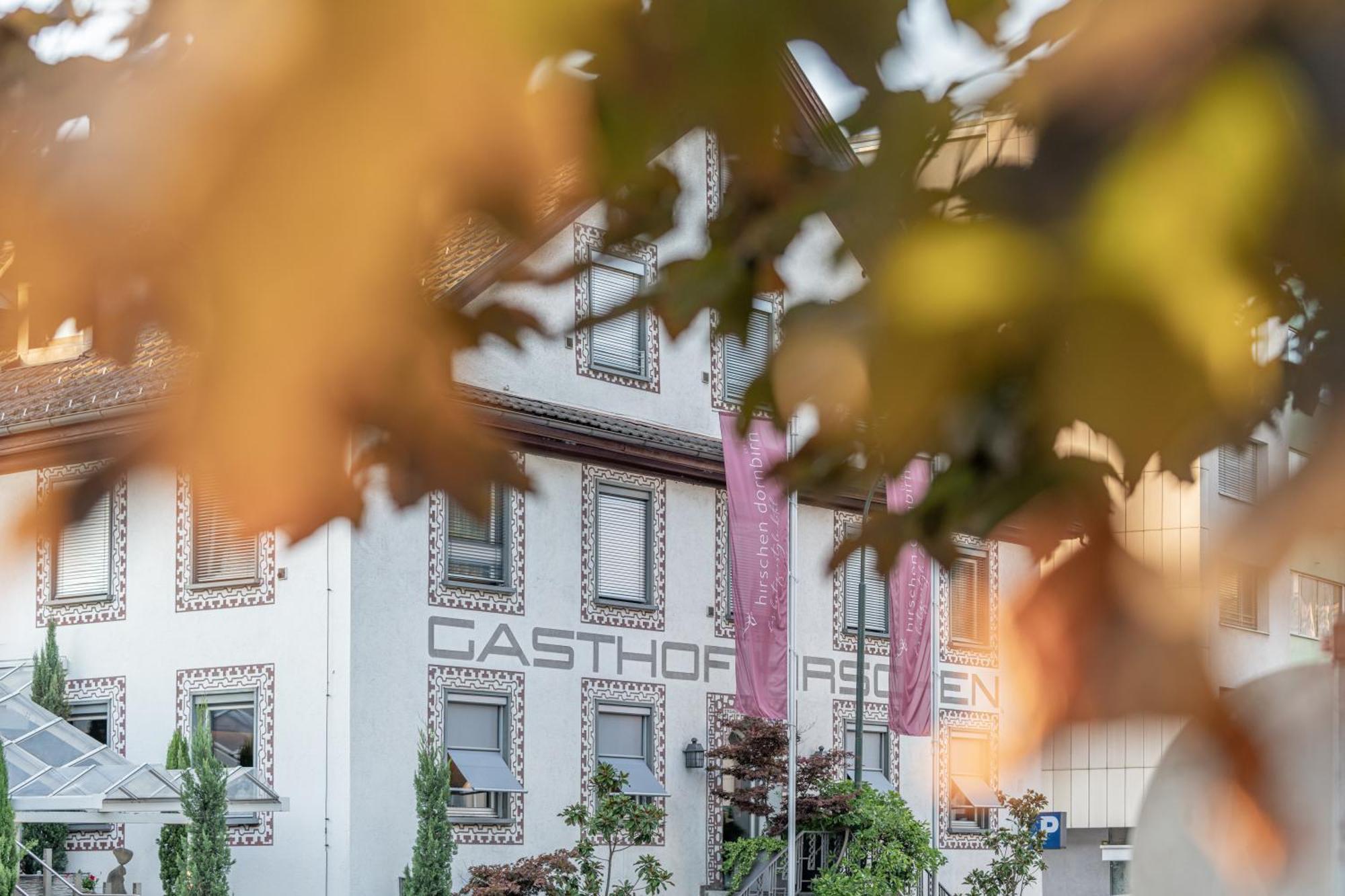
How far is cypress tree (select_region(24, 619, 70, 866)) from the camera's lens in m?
17.4

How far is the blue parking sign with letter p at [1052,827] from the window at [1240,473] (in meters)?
21.5

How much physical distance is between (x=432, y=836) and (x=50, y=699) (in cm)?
430

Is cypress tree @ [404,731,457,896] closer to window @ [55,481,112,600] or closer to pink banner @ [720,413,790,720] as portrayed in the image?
pink banner @ [720,413,790,720]

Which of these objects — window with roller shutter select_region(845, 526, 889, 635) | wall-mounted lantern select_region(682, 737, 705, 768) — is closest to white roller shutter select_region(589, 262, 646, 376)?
wall-mounted lantern select_region(682, 737, 705, 768)

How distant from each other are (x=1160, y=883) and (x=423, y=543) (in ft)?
53.4

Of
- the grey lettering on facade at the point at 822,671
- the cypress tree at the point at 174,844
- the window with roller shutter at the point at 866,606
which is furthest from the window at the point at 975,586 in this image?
the grey lettering on facade at the point at 822,671

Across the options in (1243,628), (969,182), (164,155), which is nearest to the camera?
(164,155)

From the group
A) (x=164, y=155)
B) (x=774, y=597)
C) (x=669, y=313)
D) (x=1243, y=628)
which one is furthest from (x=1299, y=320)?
(x=774, y=597)

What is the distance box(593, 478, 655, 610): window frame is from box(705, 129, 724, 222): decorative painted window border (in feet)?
55.0

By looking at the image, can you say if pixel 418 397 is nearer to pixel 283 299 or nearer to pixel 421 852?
pixel 283 299

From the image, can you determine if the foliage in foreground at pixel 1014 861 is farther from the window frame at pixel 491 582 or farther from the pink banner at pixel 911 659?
the window frame at pixel 491 582

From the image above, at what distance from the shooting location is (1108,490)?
1317 mm

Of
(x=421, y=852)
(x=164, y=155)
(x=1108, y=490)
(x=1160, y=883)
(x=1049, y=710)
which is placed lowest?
(x=421, y=852)

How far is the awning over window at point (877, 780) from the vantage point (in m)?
21.2
